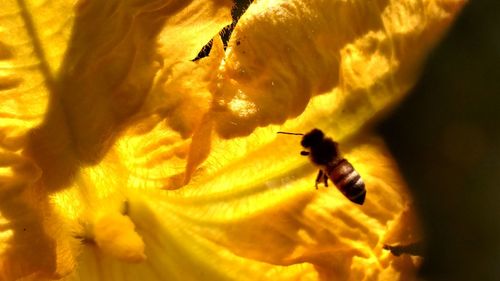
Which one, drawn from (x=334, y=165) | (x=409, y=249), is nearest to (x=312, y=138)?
(x=334, y=165)

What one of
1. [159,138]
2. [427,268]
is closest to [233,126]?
[159,138]

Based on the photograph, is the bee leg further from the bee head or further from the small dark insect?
the small dark insect

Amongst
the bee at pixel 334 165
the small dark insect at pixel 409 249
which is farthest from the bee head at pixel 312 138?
the small dark insect at pixel 409 249

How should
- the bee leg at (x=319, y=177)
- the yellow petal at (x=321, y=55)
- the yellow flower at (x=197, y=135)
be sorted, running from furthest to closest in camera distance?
1. the bee leg at (x=319, y=177)
2. the yellow petal at (x=321, y=55)
3. the yellow flower at (x=197, y=135)

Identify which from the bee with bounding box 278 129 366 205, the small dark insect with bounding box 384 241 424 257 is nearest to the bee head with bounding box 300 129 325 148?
the bee with bounding box 278 129 366 205

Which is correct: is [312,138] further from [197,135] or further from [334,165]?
[197,135]

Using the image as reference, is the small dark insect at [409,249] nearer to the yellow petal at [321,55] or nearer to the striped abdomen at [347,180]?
the striped abdomen at [347,180]

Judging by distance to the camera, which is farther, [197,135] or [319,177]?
[319,177]
